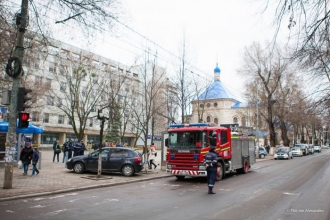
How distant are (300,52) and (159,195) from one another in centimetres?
669

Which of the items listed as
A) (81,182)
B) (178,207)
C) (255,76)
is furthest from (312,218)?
(255,76)

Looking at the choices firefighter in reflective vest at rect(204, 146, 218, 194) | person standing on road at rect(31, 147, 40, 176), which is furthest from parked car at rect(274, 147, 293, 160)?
person standing on road at rect(31, 147, 40, 176)

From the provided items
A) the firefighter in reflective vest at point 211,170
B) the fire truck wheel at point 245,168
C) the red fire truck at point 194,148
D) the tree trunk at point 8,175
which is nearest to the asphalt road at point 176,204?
the firefighter in reflective vest at point 211,170

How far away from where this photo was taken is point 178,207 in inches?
337

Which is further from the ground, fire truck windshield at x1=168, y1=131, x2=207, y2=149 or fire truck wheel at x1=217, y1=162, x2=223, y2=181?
fire truck windshield at x1=168, y1=131, x2=207, y2=149

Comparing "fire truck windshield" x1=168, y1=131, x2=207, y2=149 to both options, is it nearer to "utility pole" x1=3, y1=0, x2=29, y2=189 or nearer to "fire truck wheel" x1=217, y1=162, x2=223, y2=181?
"fire truck wheel" x1=217, y1=162, x2=223, y2=181

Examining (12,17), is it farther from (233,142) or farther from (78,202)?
(233,142)

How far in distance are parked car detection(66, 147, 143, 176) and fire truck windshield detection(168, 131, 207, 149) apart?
2.33 m

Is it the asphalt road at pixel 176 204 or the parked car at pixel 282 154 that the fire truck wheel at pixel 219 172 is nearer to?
the asphalt road at pixel 176 204

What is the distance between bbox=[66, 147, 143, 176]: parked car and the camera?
1634cm

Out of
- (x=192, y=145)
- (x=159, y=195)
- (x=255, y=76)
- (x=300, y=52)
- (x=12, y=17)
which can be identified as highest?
(x=255, y=76)

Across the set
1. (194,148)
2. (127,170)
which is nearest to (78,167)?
(127,170)

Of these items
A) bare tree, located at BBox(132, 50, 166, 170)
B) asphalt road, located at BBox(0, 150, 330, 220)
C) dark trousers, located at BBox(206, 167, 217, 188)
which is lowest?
asphalt road, located at BBox(0, 150, 330, 220)

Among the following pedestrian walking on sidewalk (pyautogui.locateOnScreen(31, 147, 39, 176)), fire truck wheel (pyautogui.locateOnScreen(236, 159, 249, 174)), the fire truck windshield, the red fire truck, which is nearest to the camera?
the red fire truck
